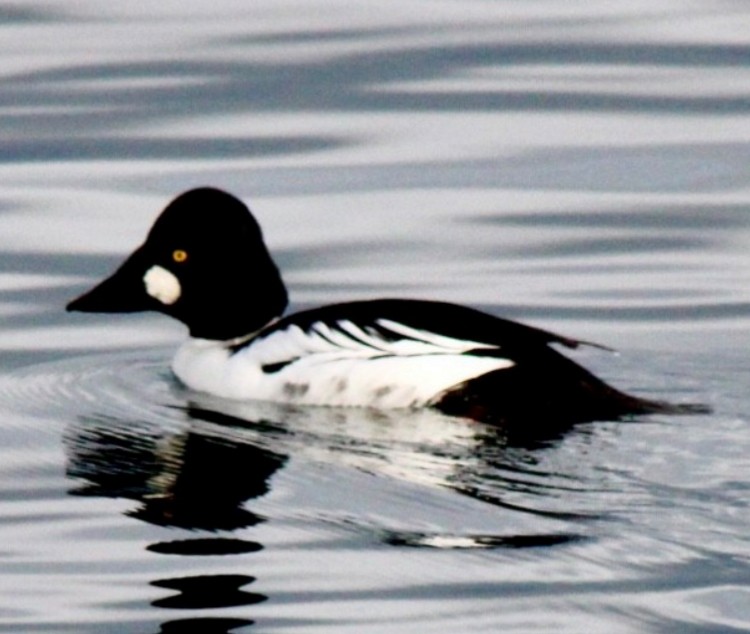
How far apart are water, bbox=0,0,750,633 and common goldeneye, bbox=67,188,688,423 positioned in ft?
0.57

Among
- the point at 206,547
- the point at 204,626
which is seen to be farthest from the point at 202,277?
the point at 204,626

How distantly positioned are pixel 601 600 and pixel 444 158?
843 centimetres

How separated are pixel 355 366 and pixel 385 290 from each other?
103 inches

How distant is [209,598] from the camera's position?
7766 mm

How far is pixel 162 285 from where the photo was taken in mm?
11398

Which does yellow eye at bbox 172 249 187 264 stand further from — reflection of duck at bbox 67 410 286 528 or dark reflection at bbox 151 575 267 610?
dark reflection at bbox 151 575 267 610

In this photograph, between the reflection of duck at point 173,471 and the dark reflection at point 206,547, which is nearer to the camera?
the dark reflection at point 206,547

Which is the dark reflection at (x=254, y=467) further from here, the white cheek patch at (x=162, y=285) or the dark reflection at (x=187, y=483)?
the white cheek patch at (x=162, y=285)

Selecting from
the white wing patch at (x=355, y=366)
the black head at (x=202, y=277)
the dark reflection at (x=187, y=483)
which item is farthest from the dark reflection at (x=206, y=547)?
the black head at (x=202, y=277)

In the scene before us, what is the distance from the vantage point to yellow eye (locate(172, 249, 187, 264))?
11.3m

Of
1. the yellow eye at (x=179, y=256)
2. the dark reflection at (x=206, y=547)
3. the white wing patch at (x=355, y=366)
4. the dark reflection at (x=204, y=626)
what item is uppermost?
the yellow eye at (x=179, y=256)

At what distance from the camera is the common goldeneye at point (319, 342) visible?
405 inches

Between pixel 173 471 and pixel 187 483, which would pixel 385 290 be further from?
pixel 187 483

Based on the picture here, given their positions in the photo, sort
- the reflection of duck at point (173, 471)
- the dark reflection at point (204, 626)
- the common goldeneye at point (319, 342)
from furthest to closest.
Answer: the common goldeneye at point (319, 342) < the reflection of duck at point (173, 471) < the dark reflection at point (204, 626)
